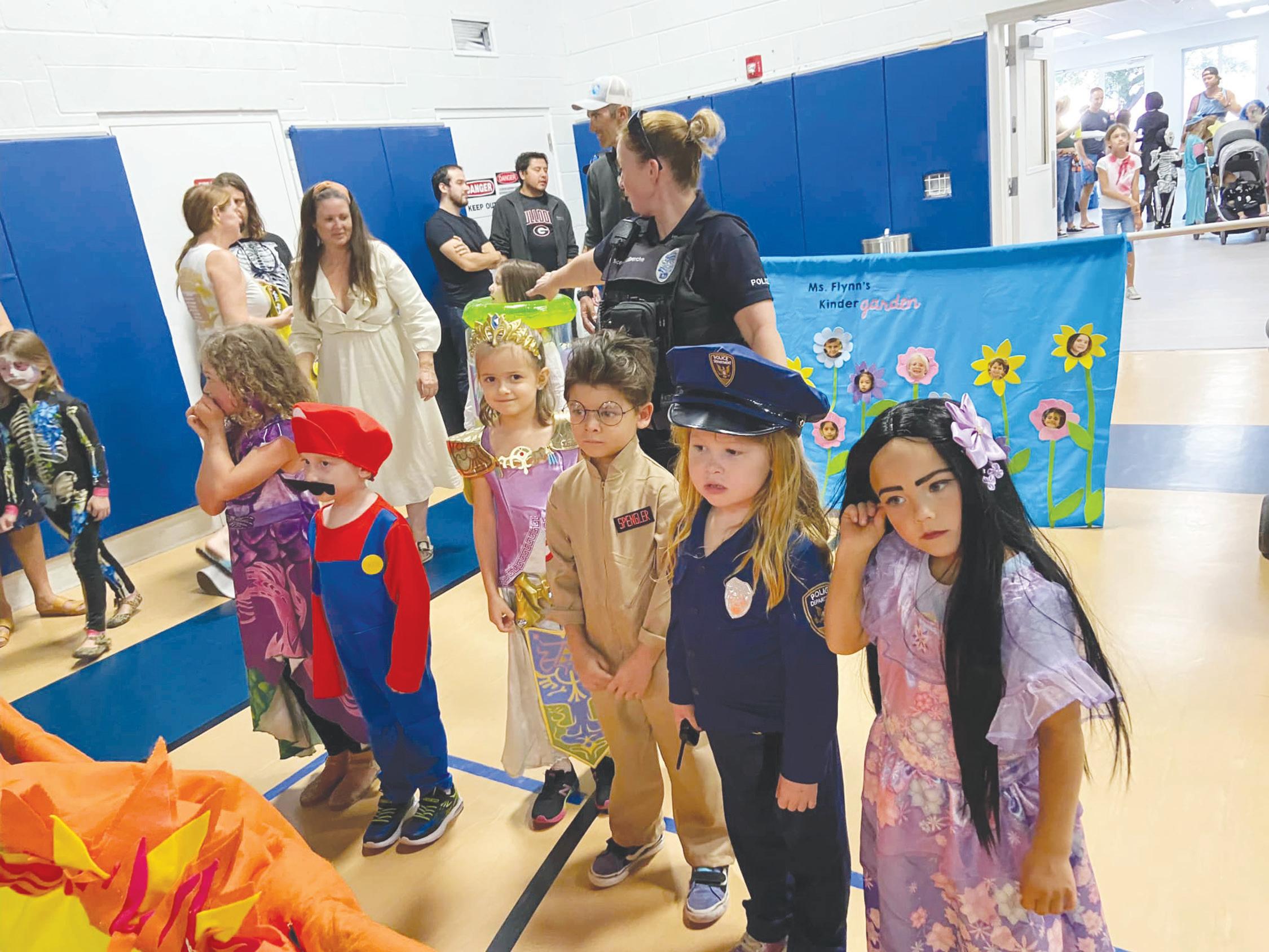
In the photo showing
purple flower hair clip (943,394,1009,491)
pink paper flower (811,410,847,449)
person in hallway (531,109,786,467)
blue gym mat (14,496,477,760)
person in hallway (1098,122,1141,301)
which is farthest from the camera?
person in hallway (1098,122,1141,301)

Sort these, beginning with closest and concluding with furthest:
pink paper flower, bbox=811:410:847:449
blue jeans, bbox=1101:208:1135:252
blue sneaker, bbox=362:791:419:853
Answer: blue sneaker, bbox=362:791:419:853
pink paper flower, bbox=811:410:847:449
blue jeans, bbox=1101:208:1135:252

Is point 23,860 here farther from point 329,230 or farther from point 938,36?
point 938,36

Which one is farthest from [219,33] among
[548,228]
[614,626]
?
[614,626]

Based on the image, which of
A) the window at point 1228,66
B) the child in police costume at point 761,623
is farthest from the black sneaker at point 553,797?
the window at point 1228,66

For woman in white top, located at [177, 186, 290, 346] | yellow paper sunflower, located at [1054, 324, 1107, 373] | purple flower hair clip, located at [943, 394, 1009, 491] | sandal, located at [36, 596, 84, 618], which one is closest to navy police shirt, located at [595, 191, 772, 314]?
purple flower hair clip, located at [943, 394, 1009, 491]

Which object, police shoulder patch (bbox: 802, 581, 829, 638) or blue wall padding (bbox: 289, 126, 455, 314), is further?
blue wall padding (bbox: 289, 126, 455, 314)

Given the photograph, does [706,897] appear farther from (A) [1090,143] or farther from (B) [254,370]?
(A) [1090,143]

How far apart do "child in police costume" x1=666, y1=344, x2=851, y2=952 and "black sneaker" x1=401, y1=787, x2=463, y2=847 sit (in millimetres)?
908

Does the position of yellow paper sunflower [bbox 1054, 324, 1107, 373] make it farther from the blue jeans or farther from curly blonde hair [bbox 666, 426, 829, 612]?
the blue jeans

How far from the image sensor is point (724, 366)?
1320 mm

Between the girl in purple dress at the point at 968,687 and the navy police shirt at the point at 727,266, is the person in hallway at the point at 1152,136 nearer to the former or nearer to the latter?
the navy police shirt at the point at 727,266

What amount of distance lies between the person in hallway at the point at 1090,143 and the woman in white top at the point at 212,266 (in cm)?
1006

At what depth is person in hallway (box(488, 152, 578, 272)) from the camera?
575 cm

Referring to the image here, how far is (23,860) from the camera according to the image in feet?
3.20
